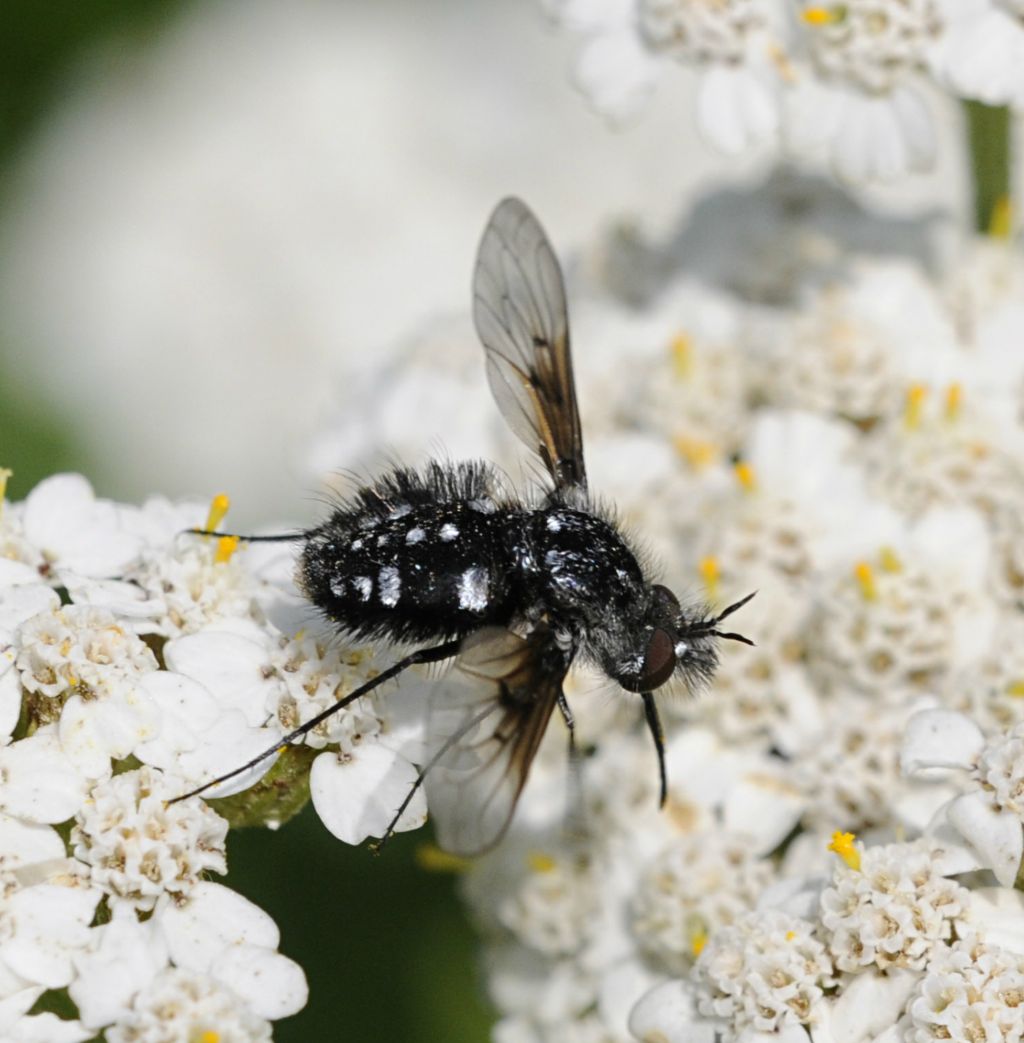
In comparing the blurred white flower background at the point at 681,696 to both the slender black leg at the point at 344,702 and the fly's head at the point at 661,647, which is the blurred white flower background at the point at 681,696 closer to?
the slender black leg at the point at 344,702

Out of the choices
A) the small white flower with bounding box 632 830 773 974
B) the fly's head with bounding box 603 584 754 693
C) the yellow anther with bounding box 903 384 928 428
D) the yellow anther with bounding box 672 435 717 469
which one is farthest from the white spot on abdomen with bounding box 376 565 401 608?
the yellow anther with bounding box 903 384 928 428

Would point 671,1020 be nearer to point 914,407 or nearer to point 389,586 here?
point 389,586

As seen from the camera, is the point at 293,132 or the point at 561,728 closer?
the point at 561,728

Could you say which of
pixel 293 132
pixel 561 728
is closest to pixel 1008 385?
pixel 561 728

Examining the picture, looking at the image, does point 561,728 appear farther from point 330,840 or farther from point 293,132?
point 293,132

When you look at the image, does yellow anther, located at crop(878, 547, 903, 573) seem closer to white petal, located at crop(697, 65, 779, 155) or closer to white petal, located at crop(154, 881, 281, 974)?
white petal, located at crop(697, 65, 779, 155)

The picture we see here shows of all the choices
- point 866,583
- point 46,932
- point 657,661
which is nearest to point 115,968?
point 46,932
